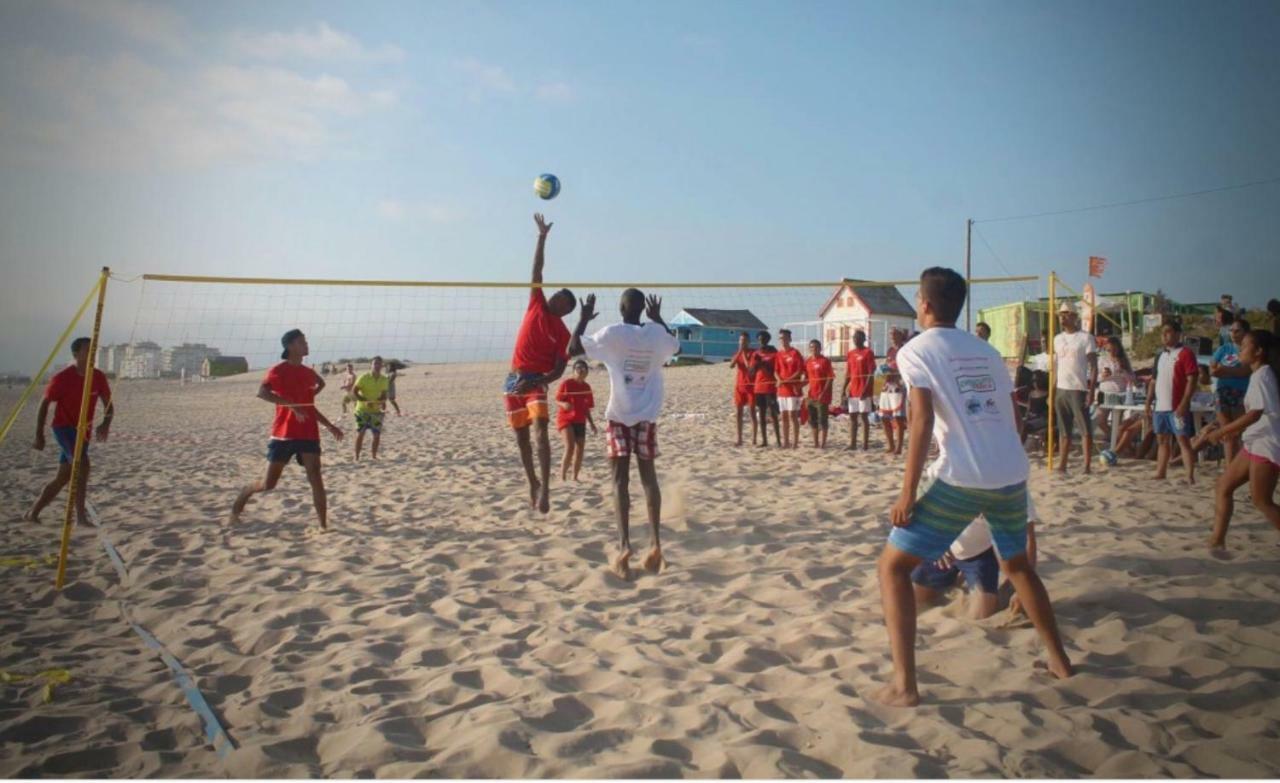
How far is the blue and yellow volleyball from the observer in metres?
5.93

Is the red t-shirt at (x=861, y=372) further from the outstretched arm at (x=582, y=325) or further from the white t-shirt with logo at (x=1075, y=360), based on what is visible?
the outstretched arm at (x=582, y=325)

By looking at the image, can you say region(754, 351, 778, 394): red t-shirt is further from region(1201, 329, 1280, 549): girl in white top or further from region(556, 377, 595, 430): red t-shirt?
region(1201, 329, 1280, 549): girl in white top

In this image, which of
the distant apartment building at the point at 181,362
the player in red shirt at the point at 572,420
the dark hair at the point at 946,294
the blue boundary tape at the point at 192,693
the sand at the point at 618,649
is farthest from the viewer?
the distant apartment building at the point at 181,362

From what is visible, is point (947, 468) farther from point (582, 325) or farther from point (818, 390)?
point (818, 390)

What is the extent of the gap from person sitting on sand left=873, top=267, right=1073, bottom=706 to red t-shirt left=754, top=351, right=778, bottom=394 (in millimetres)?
7409

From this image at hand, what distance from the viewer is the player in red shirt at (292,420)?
514cm

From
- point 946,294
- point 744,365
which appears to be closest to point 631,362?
point 946,294

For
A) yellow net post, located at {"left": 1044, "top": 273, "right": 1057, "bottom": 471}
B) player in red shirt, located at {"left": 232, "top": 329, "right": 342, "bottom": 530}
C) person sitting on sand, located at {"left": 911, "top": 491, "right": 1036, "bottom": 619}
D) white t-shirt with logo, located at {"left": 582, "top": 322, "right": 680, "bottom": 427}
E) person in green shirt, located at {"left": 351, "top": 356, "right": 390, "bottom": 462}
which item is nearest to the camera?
person sitting on sand, located at {"left": 911, "top": 491, "right": 1036, "bottom": 619}

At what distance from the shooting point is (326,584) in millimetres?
4012

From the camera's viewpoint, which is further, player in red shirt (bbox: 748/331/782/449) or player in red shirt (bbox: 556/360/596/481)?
player in red shirt (bbox: 748/331/782/449)

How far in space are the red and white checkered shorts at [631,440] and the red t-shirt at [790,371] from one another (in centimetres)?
587

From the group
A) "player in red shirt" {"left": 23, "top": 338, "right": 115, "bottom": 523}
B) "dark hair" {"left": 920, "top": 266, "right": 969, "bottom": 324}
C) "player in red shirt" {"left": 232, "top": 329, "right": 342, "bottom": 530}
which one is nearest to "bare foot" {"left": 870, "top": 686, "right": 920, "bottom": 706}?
"dark hair" {"left": 920, "top": 266, "right": 969, "bottom": 324}

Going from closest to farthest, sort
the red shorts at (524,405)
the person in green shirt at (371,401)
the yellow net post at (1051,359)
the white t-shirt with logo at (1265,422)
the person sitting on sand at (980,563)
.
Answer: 1. the person sitting on sand at (980,563)
2. the white t-shirt with logo at (1265,422)
3. the red shorts at (524,405)
4. the yellow net post at (1051,359)
5. the person in green shirt at (371,401)

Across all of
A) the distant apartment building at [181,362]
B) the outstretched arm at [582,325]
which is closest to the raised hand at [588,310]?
the outstretched arm at [582,325]
